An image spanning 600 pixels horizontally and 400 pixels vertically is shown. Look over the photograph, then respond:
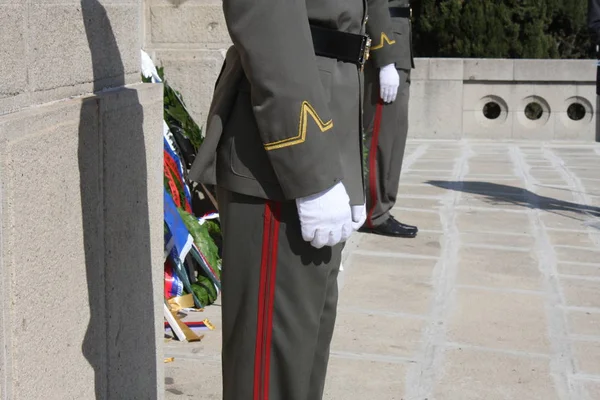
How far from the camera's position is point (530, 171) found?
9453 millimetres

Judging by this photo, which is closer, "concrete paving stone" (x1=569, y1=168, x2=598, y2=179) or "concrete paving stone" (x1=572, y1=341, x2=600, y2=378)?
"concrete paving stone" (x1=572, y1=341, x2=600, y2=378)

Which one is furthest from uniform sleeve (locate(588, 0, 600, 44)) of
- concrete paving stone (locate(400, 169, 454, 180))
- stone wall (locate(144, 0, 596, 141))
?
stone wall (locate(144, 0, 596, 141))

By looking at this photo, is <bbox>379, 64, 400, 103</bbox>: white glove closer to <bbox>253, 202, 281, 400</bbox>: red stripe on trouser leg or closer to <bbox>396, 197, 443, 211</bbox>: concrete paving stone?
<bbox>396, 197, 443, 211</bbox>: concrete paving stone

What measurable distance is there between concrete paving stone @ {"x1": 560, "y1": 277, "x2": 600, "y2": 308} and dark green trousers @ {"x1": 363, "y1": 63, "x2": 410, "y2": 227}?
1327 millimetres

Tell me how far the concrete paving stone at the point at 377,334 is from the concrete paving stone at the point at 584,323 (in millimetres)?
669

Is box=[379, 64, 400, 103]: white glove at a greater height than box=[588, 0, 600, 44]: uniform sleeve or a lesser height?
lesser

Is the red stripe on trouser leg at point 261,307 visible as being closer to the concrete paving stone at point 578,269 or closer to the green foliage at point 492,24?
the concrete paving stone at point 578,269

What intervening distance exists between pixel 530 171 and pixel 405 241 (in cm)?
365

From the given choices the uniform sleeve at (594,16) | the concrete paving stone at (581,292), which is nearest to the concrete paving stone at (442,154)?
the uniform sleeve at (594,16)

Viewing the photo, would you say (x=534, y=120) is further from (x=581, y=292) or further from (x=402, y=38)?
(x=581, y=292)

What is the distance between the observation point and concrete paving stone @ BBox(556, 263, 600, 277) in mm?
5473

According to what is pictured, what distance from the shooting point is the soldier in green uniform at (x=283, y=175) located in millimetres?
2146

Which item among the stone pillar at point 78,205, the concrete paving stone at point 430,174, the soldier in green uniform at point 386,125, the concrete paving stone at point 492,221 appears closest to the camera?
the stone pillar at point 78,205

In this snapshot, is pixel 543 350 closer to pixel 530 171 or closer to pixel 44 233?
pixel 44 233
